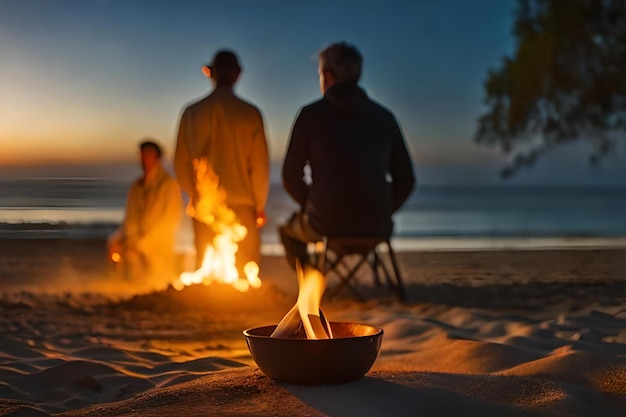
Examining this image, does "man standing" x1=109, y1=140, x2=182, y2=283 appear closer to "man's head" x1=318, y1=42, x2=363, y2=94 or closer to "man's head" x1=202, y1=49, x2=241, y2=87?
"man's head" x1=202, y1=49, x2=241, y2=87

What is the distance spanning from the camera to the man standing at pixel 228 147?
6.70 meters

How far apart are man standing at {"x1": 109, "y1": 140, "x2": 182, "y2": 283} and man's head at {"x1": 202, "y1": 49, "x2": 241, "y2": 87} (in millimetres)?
2022

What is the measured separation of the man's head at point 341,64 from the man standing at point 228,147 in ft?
3.13

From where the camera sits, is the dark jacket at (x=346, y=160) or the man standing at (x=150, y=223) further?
the man standing at (x=150, y=223)

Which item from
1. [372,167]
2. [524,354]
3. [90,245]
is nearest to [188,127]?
[372,167]

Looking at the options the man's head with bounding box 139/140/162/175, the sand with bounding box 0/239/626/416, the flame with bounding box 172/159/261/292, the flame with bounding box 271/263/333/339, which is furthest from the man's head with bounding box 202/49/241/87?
the flame with bounding box 271/263/333/339

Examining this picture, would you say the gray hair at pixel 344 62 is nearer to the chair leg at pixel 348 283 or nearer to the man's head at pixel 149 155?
the chair leg at pixel 348 283

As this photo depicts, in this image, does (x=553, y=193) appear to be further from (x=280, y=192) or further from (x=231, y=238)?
(x=231, y=238)

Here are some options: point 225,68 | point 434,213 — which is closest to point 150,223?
point 225,68

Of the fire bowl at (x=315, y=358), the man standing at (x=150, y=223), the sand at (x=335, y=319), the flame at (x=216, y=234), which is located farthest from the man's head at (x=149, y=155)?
the fire bowl at (x=315, y=358)

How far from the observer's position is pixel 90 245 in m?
14.6

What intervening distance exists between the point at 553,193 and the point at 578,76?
31727 mm

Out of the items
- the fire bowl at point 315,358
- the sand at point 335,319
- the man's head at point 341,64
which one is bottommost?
the sand at point 335,319

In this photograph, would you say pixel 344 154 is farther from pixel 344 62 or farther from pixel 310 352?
pixel 310 352
